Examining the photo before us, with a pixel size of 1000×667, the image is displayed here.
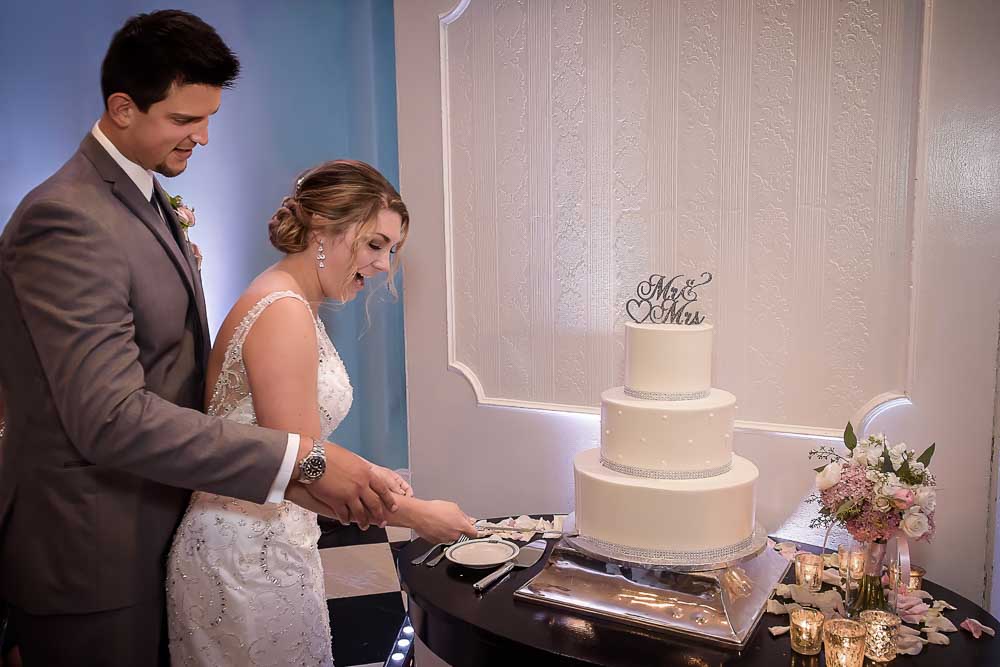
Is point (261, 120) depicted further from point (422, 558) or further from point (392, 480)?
point (392, 480)

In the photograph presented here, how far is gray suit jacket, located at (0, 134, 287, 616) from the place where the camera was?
4.32 ft

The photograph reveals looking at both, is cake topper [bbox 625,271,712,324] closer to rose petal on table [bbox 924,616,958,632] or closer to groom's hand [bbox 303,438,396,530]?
rose petal on table [bbox 924,616,958,632]

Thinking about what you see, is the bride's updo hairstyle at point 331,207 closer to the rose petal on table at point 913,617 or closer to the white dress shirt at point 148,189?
the white dress shirt at point 148,189

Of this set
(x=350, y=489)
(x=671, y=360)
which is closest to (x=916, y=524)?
(x=671, y=360)

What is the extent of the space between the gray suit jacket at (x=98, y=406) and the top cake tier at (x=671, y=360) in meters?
0.90

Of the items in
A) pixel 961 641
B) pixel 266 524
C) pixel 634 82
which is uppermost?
pixel 634 82

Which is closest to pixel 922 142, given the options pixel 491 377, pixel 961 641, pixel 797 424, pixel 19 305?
pixel 797 424

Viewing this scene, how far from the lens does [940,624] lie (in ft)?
5.61

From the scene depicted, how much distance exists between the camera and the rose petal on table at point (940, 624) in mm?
1698

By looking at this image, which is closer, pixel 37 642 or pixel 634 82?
pixel 37 642

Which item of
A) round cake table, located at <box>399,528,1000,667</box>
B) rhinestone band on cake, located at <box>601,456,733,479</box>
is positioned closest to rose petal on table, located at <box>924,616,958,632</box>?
round cake table, located at <box>399,528,1000,667</box>

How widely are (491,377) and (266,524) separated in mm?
1345

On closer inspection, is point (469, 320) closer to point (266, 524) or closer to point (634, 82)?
point (634, 82)

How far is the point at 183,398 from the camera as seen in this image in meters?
1.61
